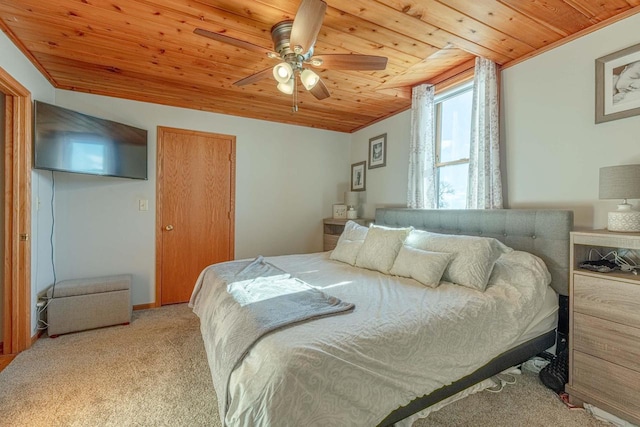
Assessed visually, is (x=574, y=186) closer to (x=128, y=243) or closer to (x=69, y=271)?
(x=128, y=243)

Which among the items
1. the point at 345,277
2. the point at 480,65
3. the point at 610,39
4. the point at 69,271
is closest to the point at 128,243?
the point at 69,271

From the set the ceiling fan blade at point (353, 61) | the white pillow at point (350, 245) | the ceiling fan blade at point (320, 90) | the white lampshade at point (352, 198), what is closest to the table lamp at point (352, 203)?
the white lampshade at point (352, 198)

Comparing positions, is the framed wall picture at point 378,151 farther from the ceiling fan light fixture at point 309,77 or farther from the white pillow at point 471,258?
the ceiling fan light fixture at point 309,77

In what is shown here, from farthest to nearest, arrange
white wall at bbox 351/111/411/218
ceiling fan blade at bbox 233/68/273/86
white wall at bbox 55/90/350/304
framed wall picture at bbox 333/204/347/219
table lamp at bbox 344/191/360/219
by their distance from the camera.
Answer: framed wall picture at bbox 333/204/347/219
table lamp at bbox 344/191/360/219
white wall at bbox 351/111/411/218
white wall at bbox 55/90/350/304
ceiling fan blade at bbox 233/68/273/86

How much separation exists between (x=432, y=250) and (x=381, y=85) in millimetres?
1818

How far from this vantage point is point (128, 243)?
3359mm

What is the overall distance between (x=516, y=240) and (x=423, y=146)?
4.56 feet

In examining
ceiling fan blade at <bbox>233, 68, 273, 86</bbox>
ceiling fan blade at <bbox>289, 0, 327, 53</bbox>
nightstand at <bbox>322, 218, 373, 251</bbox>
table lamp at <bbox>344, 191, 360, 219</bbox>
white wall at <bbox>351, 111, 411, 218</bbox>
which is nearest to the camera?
ceiling fan blade at <bbox>289, 0, 327, 53</bbox>

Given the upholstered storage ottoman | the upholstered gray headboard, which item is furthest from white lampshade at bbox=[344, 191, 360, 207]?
the upholstered storage ottoman

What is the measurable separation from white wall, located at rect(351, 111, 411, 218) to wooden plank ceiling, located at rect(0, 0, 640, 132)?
25.3 inches

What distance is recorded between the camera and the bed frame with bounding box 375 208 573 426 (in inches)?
59.6

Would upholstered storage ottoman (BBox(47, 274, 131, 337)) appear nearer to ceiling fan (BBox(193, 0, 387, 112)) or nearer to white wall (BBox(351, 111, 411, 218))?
ceiling fan (BBox(193, 0, 387, 112))

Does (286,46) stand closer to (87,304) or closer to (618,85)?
(618,85)

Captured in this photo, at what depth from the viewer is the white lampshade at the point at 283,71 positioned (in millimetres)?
1850
